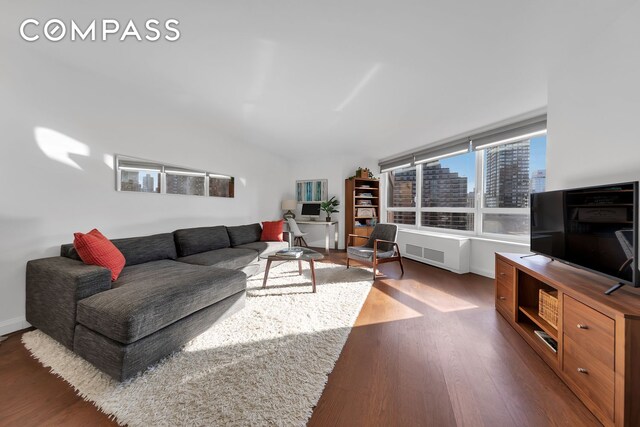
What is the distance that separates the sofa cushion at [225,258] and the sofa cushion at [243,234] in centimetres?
49

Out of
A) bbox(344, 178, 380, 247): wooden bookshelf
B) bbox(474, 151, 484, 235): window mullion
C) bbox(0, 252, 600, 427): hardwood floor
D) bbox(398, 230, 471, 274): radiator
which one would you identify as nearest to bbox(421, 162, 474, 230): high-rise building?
bbox(474, 151, 484, 235): window mullion

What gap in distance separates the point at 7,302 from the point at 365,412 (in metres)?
2.91

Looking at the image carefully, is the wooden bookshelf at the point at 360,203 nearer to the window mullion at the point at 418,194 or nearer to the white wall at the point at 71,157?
the window mullion at the point at 418,194

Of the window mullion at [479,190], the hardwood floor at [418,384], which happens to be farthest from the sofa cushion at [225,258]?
the window mullion at [479,190]

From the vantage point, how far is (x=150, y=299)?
146 cm

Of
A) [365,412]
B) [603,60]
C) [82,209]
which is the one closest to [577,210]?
[603,60]

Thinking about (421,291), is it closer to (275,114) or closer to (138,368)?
(138,368)

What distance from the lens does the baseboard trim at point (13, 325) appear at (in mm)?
1839

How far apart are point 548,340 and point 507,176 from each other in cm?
259

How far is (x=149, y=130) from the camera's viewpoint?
2.88m

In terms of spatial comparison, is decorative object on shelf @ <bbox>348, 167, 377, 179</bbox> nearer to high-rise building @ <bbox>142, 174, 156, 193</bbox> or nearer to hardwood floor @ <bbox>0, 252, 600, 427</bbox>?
hardwood floor @ <bbox>0, 252, 600, 427</bbox>

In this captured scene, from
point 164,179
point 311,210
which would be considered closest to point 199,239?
point 164,179

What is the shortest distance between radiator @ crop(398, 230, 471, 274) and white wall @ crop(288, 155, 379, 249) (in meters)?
1.59

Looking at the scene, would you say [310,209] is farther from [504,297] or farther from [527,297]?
[527,297]
